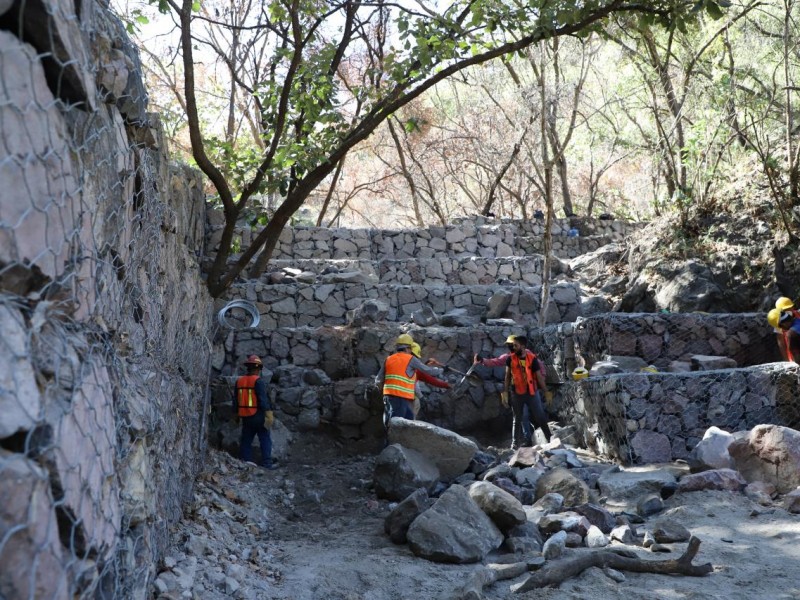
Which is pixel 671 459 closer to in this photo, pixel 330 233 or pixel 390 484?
pixel 390 484

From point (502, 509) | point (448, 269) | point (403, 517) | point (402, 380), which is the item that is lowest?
Result: point (403, 517)

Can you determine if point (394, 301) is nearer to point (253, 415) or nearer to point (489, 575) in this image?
point (253, 415)

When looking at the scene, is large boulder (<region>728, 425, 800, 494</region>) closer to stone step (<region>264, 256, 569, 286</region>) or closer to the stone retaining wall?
stone step (<region>264, 256, 569, 286</region>)

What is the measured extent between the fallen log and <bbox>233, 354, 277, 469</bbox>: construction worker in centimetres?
516

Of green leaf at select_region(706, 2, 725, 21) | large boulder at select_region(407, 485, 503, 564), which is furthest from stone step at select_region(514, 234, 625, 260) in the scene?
large boulder at select_region(407, 485, 503, 564)

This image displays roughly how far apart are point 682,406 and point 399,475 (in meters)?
3.28

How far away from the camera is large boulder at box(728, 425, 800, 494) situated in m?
6.95

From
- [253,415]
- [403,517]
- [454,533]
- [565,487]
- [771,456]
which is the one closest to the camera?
[454,533]

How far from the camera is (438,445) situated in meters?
8.17

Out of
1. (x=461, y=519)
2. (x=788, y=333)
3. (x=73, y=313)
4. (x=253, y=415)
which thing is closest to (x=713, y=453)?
(x=788, y=333)

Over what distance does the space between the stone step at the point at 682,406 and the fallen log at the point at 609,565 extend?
3409 mm

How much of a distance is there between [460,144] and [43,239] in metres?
21.2

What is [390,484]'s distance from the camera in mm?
7672

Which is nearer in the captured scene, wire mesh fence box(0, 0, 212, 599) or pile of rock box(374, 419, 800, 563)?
wire mesh fence box(0, 0, 212, 599)
